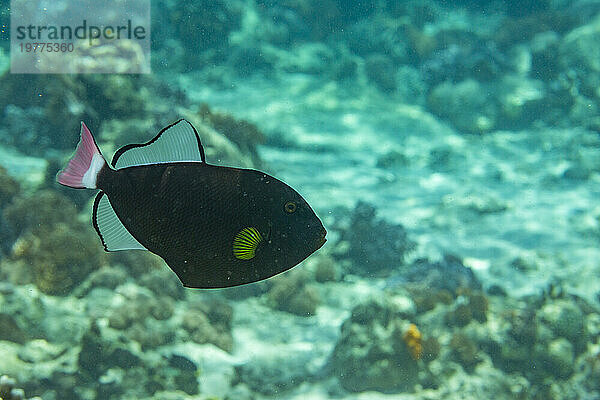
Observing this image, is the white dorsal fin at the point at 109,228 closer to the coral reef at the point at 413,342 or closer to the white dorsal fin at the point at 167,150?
the white dorsal fin at the point at 167,150

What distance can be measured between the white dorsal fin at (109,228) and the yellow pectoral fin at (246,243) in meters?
0.27

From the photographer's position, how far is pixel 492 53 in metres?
15.9

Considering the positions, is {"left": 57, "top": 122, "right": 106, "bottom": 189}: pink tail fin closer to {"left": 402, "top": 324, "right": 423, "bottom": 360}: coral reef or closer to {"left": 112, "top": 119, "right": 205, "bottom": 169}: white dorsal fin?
{"left": 112, "top": 119, "right": 205, "bottom": 169}: white dorsal fin

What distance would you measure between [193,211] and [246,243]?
17cm

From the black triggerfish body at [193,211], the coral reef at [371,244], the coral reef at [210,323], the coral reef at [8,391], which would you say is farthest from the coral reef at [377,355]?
the black triggerfish body at [193,211]

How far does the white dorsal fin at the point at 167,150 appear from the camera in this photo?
1.08 m

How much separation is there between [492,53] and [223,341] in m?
15.5

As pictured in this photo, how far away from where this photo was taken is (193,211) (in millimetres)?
1067

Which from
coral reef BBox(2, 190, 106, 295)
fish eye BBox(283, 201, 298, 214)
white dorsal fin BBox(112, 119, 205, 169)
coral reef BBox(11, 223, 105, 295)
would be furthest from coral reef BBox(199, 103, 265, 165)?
fish eye BBox(283, 201, 298, 214)

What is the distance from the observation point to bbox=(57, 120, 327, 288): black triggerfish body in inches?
40.9

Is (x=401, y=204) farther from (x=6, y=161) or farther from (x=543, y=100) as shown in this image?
(x=543, y=100)

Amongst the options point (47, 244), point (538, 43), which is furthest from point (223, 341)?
point (538, 43)

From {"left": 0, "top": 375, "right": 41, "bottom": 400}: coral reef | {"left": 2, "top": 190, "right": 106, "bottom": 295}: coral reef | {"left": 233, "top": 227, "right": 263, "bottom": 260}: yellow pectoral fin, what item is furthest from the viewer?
{"left": 2, "top": 190, "right": 106, "bottom": 295}: coral reef

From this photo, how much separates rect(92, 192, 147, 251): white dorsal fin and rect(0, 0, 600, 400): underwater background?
252 centimetres
